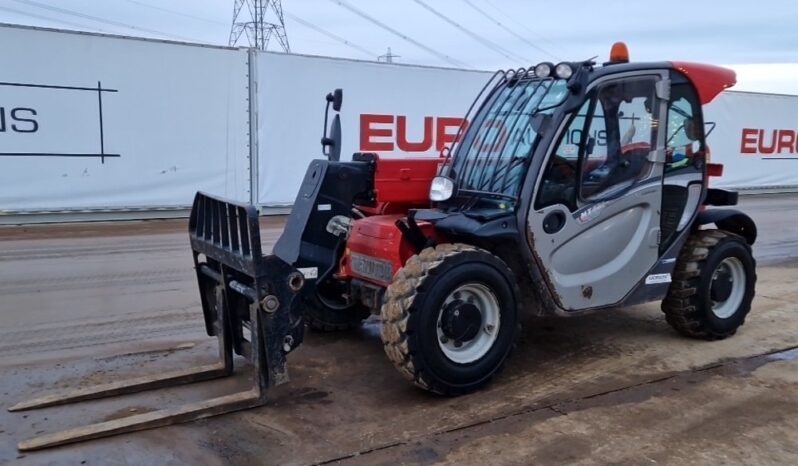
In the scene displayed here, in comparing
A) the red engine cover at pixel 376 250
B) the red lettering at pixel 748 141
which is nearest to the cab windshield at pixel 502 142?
the red engine cover at pixel 376 250

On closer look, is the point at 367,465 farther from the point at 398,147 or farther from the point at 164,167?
the point at 398,147

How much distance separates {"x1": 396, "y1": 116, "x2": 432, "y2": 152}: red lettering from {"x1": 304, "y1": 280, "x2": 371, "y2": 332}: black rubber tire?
340 inches

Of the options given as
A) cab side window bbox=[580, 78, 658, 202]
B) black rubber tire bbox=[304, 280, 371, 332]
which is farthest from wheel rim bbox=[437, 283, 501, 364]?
black rubber tire bbox=[304, 280, 371, 332]

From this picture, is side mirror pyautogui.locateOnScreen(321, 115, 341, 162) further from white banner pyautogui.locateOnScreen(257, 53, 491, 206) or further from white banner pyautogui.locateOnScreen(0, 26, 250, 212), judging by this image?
white banner pyautogui.locateOnScreen(257, 53, 491, 206)

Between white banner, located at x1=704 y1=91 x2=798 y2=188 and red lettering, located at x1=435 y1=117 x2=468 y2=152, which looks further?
white banner, located at x1=704 y1=91 x2=798 y2=188

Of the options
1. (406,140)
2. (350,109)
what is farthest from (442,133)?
(350,109)

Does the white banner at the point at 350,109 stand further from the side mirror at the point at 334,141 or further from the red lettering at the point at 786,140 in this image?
the red lettering at the point at 786,140

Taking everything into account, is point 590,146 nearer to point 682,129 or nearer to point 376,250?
point 682,129

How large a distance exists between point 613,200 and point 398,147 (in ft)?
30.8

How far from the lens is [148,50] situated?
39.0ft

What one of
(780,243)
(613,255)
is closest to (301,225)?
(613,255)

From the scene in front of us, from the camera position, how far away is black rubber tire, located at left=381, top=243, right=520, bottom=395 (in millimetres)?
4250

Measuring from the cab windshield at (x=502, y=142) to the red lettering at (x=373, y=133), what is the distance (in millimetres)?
8600

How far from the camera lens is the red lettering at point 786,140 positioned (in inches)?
778
